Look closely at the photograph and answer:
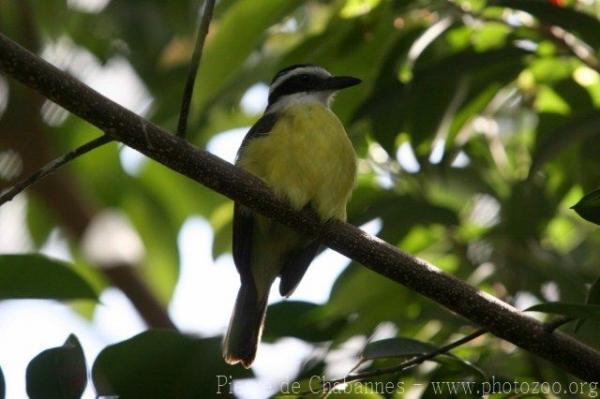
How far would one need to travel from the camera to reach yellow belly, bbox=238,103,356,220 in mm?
3283

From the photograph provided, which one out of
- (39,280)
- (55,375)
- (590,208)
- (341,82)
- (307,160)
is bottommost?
(55,375)

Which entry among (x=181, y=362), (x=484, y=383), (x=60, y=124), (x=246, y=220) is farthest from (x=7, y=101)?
(x=484, y=383)

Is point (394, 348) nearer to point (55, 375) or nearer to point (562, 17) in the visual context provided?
point (55, 375)

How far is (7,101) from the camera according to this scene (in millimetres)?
4883

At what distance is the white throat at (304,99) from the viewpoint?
13.4 feet

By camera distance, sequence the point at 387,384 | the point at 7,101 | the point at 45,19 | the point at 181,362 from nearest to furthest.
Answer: the point at 181,362 → the point at 387,384 → the point at 45,19 → the point at 7,101

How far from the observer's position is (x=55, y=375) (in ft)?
7.20

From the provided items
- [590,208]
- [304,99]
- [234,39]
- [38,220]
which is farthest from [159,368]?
[38,220]

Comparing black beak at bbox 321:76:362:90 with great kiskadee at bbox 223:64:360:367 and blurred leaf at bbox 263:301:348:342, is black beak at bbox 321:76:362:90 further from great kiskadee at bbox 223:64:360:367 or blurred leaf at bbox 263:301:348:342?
blurred leaf at bbox 263:301:348:342

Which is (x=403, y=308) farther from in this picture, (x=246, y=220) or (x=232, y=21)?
(x=232, y=21)

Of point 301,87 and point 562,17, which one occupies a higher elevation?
point 301,87

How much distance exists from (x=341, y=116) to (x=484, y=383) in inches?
57.9

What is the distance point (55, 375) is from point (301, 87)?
8.10ft

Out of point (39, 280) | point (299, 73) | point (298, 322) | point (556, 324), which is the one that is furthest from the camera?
point (299, 73)
